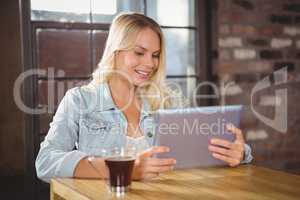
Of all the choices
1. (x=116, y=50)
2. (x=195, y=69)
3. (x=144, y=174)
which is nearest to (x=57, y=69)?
(x=116, y=50)

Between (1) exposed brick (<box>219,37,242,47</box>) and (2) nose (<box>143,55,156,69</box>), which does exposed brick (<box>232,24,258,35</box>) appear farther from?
(2) nose (<box>143,55,156,69</box>)

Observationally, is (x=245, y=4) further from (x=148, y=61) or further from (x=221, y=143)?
(x=221, y=143)

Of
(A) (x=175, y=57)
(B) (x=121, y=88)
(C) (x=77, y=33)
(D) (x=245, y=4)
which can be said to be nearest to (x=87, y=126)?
(B) (x=121, y=88)

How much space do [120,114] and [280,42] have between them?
5.44ft

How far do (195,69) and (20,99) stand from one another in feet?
3.80

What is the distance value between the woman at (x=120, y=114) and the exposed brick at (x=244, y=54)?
0.87 metres

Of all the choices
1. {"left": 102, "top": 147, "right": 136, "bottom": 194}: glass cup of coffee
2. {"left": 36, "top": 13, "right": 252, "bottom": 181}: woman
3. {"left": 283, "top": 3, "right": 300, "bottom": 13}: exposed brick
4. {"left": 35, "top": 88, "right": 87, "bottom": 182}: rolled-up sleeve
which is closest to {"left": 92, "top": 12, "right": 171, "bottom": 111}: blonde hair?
{"left": 36, "top": 13, "right": 252, "bottom": 181}: woman

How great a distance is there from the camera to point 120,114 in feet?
6.52

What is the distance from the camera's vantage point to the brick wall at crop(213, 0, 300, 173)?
3010 mm

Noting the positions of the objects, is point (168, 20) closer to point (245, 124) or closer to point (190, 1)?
point (190, 1)

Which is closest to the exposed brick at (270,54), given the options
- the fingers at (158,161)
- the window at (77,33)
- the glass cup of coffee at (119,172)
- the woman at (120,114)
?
the window at (77,33)

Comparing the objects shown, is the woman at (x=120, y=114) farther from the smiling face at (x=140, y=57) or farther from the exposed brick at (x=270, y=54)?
the exposed brick at (x=270, y=54)

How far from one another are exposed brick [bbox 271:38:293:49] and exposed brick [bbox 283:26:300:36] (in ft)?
0.16

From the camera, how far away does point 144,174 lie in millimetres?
1522
